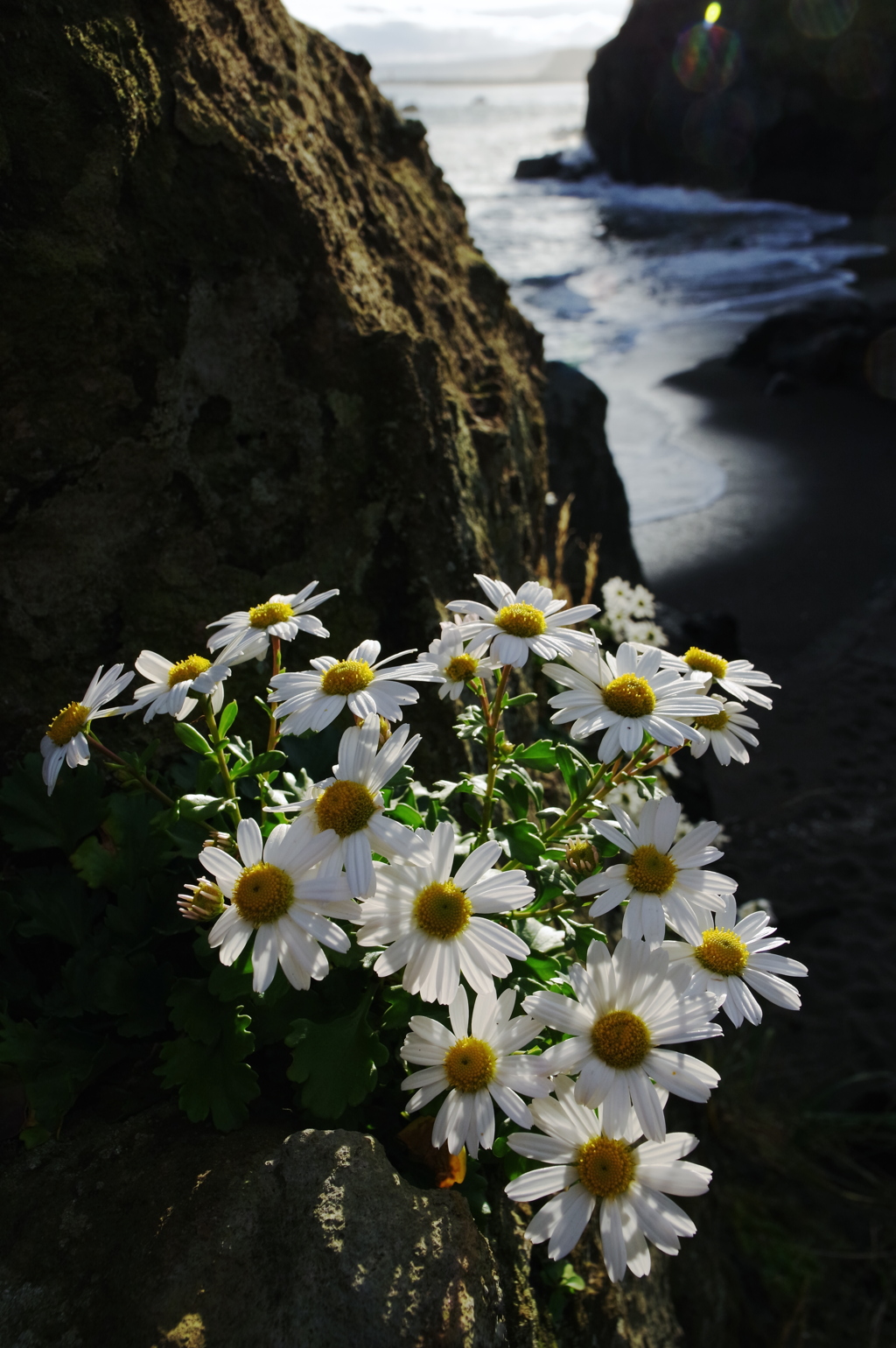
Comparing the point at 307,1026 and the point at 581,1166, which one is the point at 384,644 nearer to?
the point at 307,1026

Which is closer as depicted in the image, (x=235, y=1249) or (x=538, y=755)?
(x=235, y=1249)

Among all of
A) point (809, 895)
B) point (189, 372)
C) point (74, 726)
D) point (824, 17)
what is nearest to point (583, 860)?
point (74, 726)

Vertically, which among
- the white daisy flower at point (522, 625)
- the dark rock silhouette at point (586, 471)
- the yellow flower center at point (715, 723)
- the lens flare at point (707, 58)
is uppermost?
the lens flare at point (707, 58)

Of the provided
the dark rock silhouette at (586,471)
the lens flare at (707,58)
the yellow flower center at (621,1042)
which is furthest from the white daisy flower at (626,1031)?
the lens flare at (707,58)

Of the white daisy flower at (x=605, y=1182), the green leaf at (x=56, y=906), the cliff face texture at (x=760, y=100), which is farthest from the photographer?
the cliff face texture at (x=760, y=100)

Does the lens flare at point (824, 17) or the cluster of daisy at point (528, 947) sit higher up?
the lens flare at point (824, 17)

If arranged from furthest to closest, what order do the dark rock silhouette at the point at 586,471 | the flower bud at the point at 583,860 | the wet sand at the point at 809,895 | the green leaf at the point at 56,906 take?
the dark rock silhouette at the point at 586,471 → the wet sand at the point at 809,895 → the green leaf at the point at 56,906 → the flower bud at the point at 583,860

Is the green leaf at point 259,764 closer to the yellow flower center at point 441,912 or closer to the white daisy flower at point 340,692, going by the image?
the white daisy flower at point 340,692

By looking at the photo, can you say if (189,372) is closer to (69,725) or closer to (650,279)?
(69,725)
